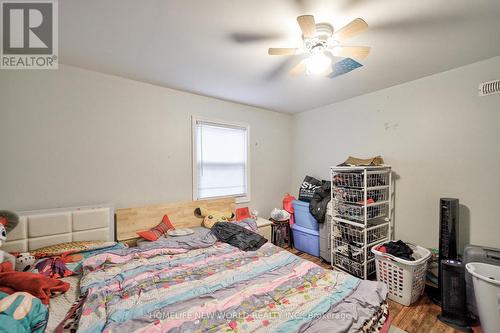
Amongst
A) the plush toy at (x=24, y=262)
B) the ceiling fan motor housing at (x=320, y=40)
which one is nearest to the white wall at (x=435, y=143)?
the ceiling fan motor housing at (x=320, y=40)

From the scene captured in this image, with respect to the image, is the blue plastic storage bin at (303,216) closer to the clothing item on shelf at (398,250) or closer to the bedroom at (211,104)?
the bedroom at (211,104)

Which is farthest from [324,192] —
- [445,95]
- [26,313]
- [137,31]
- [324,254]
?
[26,313]

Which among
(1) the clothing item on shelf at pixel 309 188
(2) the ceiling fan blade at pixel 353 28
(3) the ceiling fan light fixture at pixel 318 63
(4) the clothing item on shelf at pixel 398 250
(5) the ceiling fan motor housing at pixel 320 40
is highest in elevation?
(5) the ceiling fan motor housing at pixel 320 40

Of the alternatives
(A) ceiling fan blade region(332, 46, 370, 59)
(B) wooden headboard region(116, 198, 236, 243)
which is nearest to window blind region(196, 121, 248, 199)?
(B) wooden headboard region(116, 198, 236, 243)

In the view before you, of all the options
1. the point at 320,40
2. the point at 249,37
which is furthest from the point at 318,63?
the point at 249,37

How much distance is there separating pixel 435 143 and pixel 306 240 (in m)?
2.07

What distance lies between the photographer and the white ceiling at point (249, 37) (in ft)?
4.23

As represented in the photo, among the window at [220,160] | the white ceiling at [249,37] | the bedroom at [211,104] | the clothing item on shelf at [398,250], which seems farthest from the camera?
the window at [220,160]

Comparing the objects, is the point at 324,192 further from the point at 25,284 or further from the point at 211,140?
the point at 25,284

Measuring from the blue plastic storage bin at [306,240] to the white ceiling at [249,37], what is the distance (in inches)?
85.5

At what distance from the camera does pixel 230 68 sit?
6.82 feet

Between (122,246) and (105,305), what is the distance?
984 mm

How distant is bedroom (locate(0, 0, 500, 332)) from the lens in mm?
1396

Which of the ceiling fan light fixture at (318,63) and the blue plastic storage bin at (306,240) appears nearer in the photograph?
the ceiling fan light fixture at (318,63)
